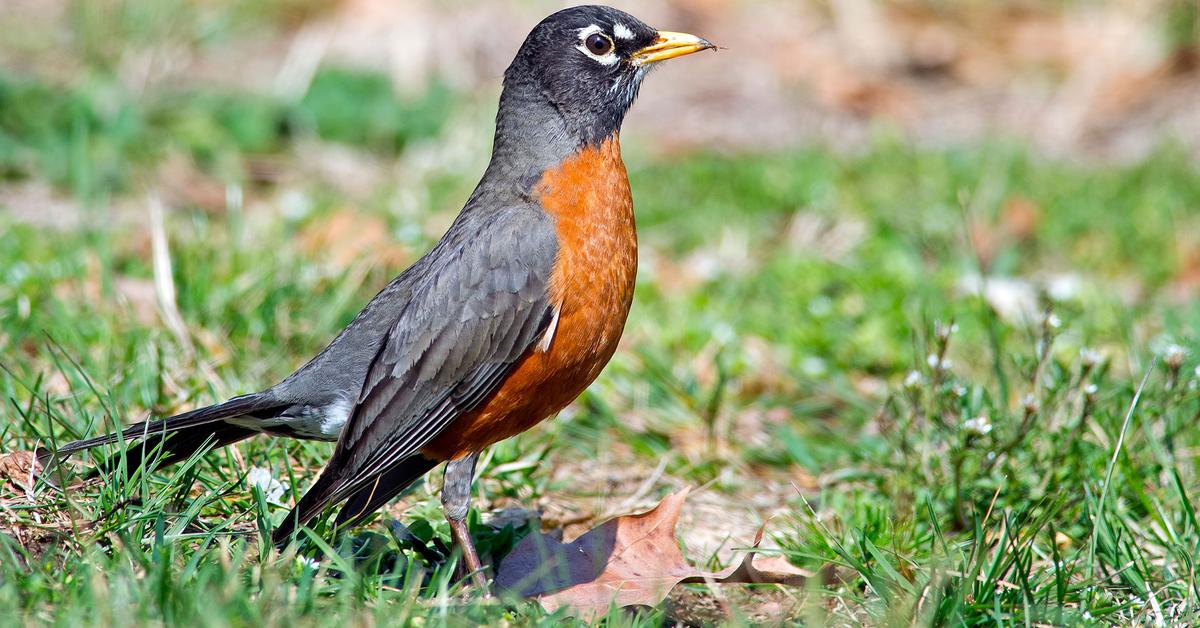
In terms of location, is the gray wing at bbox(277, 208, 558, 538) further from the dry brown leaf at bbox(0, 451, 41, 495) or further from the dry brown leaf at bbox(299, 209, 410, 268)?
the dry brown leaf at bbox(299, 209, 410, 268)

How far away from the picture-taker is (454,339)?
3.71 meters

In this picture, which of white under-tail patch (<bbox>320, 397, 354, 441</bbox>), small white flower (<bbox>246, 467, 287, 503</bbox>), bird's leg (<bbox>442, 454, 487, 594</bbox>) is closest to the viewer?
bird's leg (<bbox>442, 454, 487, 594</bbox>)

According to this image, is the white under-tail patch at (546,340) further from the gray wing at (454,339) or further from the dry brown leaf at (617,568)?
the dry brown leaf at (617,568)

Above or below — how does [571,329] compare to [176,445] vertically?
above

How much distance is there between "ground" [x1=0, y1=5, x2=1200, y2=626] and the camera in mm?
3133

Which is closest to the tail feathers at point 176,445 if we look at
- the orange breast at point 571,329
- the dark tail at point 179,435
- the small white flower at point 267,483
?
the dark tail at point 179,435

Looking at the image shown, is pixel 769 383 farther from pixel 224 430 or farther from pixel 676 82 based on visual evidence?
pixel 676 82

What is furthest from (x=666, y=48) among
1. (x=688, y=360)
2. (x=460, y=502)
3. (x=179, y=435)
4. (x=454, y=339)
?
(x=179, y=435)

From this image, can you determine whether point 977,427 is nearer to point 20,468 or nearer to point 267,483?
point 267,483

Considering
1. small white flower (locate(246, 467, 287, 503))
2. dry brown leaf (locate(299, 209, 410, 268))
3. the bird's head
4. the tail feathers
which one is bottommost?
dry brown leaf (locate(299, 209, 410, 268))

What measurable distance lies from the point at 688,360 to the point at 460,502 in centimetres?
218

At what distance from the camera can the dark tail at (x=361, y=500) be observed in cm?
318

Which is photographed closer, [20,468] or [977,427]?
[20,468]

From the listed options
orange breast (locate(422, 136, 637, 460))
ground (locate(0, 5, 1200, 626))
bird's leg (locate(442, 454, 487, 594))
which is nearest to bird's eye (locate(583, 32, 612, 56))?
orange breast (locate(422, 136, 637, 460))
